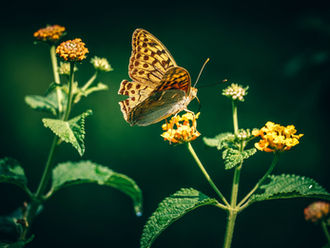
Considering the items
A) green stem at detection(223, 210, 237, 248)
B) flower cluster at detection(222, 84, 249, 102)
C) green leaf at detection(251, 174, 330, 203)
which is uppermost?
flower cluster at detection(222, 84, 249, 102)

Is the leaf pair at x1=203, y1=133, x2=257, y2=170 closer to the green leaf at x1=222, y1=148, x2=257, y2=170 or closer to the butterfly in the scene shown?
the green leaf at x1=222, y1=148, x2=257, y2=170

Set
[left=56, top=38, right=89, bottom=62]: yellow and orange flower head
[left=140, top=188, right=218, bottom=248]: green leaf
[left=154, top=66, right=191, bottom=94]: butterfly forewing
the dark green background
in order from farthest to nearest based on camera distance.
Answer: the dark green background
[left=154, top=66, right=191, bottom=94]: butterfly forewing
[left=56, top=38, right=89, bottom=62]: yellow and orange flower head
[left=140, top=188, right=218, bottom=248]: green leaf

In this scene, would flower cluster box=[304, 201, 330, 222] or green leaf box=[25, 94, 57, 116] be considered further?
green leaf box=[25, 94, 57, 116]

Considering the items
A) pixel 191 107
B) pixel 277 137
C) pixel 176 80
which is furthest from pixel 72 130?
pixel 191 107

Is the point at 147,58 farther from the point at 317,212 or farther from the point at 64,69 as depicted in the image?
the point at 317,212

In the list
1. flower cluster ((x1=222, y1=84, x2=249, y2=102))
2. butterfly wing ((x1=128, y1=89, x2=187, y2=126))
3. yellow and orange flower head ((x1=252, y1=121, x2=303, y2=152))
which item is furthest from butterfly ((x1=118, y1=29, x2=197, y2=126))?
yellow and orange flower head ((x1=252, y1=121, x2=303, y2=152))

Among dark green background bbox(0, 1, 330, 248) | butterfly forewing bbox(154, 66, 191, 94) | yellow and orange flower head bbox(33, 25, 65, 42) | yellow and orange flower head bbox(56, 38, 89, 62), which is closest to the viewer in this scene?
yellow and orange flower head bbox(56, 38, 89, 62)

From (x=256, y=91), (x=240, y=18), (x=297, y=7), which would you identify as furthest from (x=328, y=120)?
(x=240, y=18)
